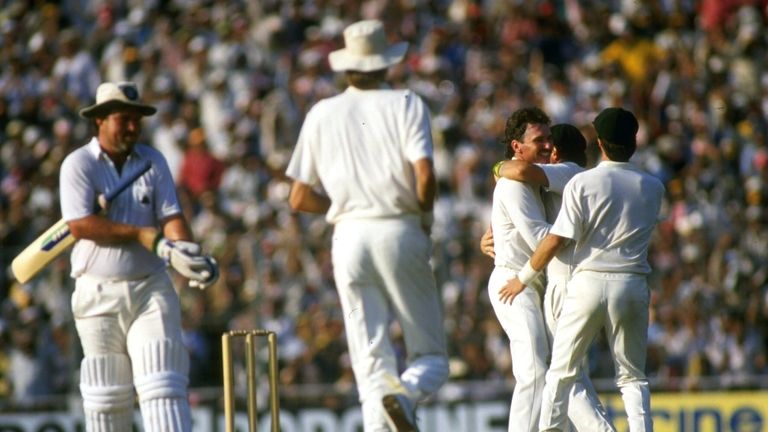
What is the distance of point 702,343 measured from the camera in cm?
1603

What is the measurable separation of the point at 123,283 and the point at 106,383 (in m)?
0.61

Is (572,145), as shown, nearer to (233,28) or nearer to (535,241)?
(535,241)

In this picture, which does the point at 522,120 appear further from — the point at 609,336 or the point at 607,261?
the point at 609,336

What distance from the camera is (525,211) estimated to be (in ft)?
30.8

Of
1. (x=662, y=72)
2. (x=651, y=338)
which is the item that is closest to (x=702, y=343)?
(x=651, y=338)

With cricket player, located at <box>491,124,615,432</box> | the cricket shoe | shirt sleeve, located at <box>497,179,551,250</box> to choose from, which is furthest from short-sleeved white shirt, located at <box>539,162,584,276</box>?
the cricket shoe

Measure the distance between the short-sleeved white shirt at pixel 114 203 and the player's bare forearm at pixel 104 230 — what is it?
0.17ft

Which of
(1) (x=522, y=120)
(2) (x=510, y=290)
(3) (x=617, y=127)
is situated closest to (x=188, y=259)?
(2) (x=510, y=290)

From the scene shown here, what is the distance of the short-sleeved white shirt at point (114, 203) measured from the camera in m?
9.62

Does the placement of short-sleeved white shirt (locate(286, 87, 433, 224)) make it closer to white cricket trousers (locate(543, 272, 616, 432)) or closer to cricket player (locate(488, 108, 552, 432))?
cricket player (locate(488, 108, 552, 432))

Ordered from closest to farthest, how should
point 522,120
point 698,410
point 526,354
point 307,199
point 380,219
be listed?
point 380,219 < point 307,199 < point 526,354 < point 522,120 < point 698,410

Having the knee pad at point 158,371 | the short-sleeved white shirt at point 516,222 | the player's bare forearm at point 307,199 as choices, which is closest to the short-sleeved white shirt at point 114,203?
the knee pad at point 158,371

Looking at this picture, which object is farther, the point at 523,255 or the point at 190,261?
the point at 523,255

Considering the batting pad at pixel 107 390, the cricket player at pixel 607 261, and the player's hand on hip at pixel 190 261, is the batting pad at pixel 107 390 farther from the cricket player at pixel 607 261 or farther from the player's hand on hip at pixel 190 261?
the cricket player at pixel 607 261
